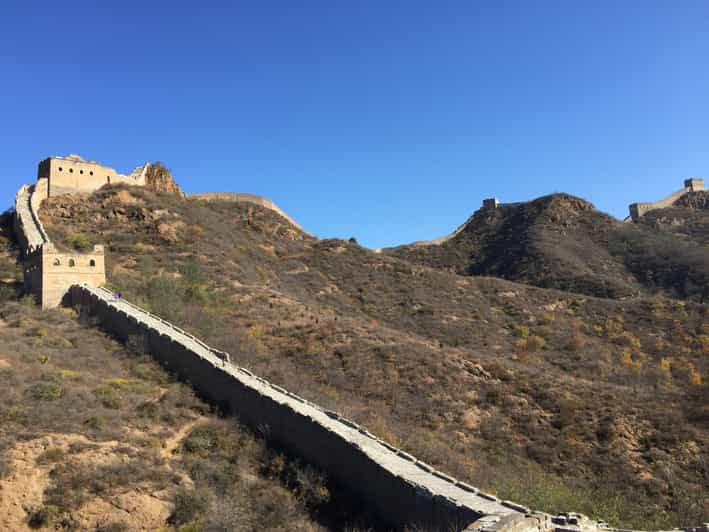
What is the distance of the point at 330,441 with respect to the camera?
1020cm

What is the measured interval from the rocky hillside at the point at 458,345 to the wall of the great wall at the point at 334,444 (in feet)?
6.28

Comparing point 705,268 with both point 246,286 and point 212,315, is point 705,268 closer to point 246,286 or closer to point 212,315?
point 246,286

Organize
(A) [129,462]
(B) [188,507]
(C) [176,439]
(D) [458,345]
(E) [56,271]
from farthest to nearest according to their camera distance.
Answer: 1. (D) [458,345]
2. (E) [56,271]
3. (C) [176,439]
4. (A) [129,462]
5. (B) [188,507]

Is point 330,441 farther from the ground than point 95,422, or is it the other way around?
point 95,422

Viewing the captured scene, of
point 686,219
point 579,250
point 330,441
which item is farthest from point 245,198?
point 686,219

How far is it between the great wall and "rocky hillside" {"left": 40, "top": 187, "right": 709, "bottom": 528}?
6.27ft

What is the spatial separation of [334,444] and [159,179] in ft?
118

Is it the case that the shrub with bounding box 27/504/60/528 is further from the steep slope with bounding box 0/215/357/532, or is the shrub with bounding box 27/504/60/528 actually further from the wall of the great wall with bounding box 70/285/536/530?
the wall of the great wall with bounding box 70/285/536/530

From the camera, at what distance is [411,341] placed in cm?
2434

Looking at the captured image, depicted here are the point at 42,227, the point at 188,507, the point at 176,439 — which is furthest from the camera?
the point at 42,227

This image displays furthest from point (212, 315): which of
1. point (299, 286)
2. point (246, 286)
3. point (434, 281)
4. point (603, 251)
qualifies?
point (603, 251)

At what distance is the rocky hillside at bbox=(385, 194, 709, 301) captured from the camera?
4956cm

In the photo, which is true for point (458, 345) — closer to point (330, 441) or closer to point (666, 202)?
point (330, 441)

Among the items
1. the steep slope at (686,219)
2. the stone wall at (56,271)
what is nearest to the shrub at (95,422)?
the stone wall at (56,271)
